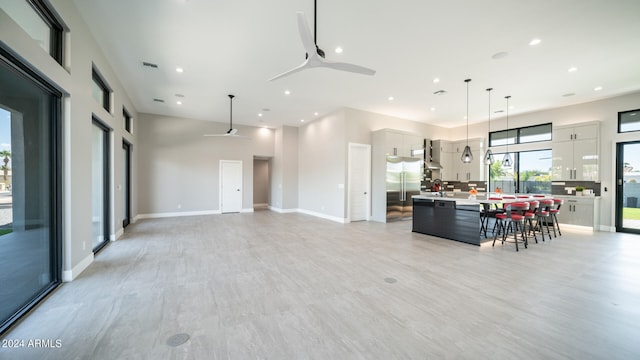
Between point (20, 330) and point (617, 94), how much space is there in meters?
11.4

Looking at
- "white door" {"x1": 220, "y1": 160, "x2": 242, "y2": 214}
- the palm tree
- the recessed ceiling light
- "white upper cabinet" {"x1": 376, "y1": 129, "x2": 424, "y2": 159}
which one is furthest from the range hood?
the palm tree

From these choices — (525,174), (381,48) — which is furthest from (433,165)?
(381,48)

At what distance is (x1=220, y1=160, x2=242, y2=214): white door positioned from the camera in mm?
9500

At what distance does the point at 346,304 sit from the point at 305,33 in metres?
2.84

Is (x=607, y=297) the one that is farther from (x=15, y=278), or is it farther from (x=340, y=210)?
(x=15, y=278)

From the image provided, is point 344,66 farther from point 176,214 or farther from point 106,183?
point 176,214

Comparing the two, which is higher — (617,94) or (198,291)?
(617,94)

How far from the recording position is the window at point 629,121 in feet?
20.1

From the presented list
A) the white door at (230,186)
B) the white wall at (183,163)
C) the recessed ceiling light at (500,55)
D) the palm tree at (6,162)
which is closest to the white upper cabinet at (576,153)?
the recessed ceiling light at (500,55)

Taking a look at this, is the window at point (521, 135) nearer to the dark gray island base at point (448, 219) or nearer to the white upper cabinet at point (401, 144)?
the white upper cabinet at point (401, 144)

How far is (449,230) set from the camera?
17.9ft

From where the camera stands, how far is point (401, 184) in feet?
25.7

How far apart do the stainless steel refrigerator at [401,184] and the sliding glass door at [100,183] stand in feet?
22.7

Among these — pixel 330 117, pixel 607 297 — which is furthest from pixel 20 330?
pixel 330 117
